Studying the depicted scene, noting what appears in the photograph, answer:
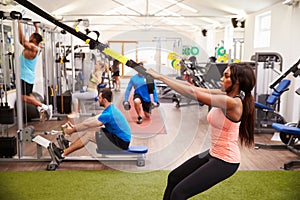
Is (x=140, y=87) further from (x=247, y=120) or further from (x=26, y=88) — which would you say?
(x=247, y=120)

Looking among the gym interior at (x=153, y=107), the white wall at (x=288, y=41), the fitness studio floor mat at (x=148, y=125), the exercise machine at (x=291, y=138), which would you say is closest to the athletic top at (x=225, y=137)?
the gym interior at (x=153, y=107)

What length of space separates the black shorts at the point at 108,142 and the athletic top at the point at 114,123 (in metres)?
0.05

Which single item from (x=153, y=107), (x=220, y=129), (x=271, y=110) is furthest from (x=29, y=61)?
(x=271, y=110)

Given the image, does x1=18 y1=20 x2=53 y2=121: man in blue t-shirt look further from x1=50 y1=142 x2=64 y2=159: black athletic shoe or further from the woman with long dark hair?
the woman with long dark hair

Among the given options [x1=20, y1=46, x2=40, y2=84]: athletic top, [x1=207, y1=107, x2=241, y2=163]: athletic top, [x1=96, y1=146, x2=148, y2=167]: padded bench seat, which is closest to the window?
[x1=96, y1=146, x2=148, y2=167]: padded bench seat

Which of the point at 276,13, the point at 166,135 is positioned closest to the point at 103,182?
the point at 166,135

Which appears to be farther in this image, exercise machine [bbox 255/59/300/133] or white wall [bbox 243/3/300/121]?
white wall [bbox 243/3/300/121]

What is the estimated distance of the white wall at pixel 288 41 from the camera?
16.7 feet

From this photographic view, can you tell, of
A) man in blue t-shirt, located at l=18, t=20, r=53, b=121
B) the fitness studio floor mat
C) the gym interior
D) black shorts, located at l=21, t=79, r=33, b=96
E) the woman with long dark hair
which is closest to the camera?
the woman with long dark hair

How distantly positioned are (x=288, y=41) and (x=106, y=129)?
3.69 m

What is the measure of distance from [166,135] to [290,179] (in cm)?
205

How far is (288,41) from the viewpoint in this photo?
5297mm

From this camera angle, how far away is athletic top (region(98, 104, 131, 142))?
308 centimetres

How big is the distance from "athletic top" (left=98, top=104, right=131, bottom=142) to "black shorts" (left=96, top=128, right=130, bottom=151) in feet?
0.15
